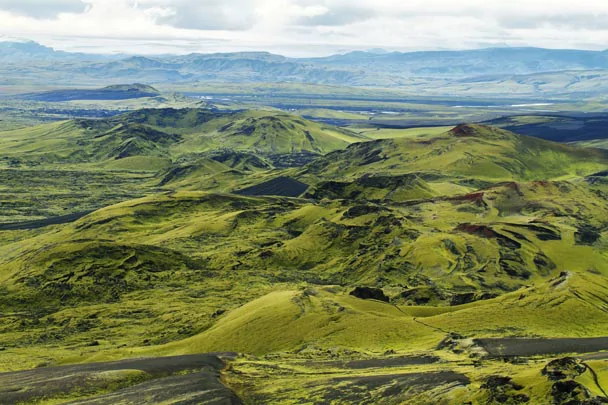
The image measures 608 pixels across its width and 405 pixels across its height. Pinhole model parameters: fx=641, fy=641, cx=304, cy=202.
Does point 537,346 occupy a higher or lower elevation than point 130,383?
higher

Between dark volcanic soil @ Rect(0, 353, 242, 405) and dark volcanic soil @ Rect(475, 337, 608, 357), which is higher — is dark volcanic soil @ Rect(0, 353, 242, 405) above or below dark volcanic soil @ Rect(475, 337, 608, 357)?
below

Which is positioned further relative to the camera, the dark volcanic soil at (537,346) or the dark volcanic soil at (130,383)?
the dark volcanic soil at (537,346)

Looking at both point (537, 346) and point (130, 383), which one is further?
point (537, 346)

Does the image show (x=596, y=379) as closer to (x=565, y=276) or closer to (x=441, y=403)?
(x=441, y=403)

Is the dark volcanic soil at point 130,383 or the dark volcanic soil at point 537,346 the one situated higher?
the dark volcanic soil at point 537,346

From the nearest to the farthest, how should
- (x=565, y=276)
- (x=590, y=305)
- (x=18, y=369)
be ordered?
(x=18, y=369) → (x=590, y=305) → (x=565, y=276)

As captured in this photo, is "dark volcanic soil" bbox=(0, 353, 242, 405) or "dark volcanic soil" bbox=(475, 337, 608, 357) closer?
"dark volcanic soil" bbox=(0, 353, 242, 405)

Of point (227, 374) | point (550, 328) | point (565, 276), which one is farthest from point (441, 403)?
point (565, 276)

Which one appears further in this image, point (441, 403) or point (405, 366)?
point (405, 366)
